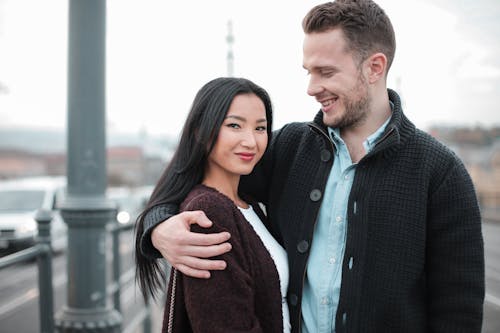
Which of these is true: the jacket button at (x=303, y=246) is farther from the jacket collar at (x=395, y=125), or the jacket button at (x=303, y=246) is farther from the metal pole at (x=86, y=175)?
the metal pole at (x=86, y=175)

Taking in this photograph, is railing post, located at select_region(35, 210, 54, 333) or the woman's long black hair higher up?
the woman's long black hair

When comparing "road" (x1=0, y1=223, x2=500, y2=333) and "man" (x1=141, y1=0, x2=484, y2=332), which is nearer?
"man" (x1=141, y1=0, x2=484, y2=332)

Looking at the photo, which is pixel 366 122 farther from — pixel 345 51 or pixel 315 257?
pixel 315 257

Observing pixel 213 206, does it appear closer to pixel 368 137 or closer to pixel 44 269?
pixel 368 137

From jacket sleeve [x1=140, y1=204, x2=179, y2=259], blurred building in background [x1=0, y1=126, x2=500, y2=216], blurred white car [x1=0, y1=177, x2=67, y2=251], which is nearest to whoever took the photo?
jacket sleeve [x1=140, y1=204, x2=179, y2=259]

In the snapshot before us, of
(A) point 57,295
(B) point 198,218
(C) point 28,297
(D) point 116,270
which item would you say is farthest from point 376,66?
(A) point 57,295

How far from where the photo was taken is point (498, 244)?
6.10 metres

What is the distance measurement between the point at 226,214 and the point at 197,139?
14.1 inches

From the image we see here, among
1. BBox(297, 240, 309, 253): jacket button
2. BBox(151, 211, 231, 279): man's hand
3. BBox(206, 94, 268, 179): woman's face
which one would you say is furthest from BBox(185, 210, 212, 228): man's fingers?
BBox(297, 240, 309, 253): jacket button

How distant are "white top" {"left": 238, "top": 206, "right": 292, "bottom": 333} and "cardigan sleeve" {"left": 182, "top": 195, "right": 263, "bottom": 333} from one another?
0.27 meters

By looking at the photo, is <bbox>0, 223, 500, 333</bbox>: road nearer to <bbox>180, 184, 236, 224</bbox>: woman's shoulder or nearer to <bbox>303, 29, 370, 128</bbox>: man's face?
<bbox>303, 29, 370, 128</bbox>: man's face

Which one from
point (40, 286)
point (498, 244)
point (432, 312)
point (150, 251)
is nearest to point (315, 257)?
point (432, 312)

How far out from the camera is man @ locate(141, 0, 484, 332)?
2037 mm

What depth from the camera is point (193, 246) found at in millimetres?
1855
